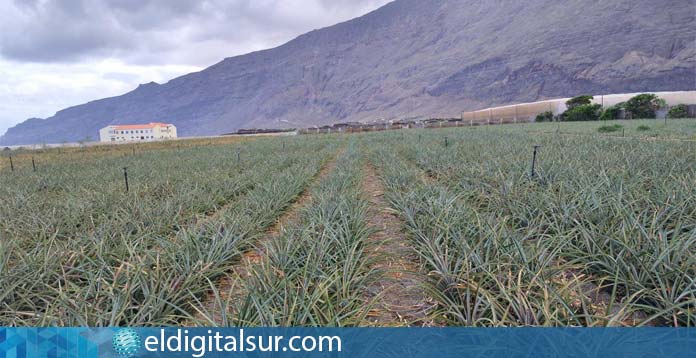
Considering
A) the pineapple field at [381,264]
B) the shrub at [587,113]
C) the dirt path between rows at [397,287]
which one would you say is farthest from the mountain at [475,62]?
the dirt path between rows at [397,287]

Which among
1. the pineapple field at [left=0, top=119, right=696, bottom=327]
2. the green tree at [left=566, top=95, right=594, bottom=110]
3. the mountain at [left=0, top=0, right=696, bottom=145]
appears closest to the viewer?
the pineapple field at [left=0, top=119, right=696, bottom=327]

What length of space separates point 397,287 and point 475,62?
374 feet

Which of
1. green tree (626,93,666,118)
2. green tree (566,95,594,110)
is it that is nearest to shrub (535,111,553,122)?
green tree (566,95,594,110)

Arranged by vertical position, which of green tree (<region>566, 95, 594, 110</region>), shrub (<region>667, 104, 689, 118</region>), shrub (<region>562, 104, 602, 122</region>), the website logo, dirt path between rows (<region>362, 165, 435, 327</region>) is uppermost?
green tree (<region>566, 95, 594, 110</region>)

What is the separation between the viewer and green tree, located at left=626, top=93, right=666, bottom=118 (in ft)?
123

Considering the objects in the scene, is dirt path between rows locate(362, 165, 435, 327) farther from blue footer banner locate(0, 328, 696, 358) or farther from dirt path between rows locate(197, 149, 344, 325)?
dirt path between rows locate(197, 149, 344, 325)

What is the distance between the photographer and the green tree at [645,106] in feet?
123

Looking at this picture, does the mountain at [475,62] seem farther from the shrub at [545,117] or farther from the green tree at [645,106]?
the green tree at [645,106]

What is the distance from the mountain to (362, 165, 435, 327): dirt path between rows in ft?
312

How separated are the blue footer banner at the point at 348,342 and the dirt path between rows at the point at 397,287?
23 cm

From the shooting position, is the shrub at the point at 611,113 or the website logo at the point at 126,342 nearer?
the website logo at the point at 126,342

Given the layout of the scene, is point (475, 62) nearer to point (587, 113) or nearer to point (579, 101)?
point (579, 101)

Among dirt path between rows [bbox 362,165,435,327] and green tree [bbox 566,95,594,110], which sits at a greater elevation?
green tree [bbox 566,95,594,110]

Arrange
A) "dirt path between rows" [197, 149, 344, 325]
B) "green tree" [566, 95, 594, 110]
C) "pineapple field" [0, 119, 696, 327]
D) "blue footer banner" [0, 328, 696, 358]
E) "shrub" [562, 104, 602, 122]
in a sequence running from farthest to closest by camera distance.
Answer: "green tree" [566, 95, 594, 110], "shrub" [562, 104, 602, 122], "dirt path between rows" [197, 149, 344, 325], "pineapple field" [0, 119, 696, 327], "blue footer banner" [0, 328, 696, 358]
